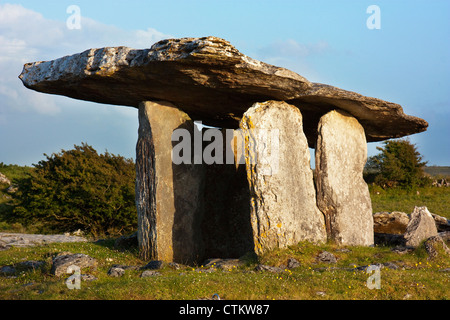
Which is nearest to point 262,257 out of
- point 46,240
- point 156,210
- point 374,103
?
point 156,210

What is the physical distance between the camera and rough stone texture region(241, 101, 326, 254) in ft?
42.5

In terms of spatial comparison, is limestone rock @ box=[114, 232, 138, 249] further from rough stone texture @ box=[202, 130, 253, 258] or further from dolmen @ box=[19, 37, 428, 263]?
rough stone texture @ box=[202, 130, 253, 258]

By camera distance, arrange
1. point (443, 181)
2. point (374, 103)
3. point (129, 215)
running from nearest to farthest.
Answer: point (374, 103)
point (129, 215)
point (443, 181)

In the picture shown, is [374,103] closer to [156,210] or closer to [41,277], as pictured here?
[156,210]

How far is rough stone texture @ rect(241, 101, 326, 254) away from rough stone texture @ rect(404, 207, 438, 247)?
7.56 ft

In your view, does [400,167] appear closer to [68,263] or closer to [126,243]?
[126,243]

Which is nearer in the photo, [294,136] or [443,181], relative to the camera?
[294,136]

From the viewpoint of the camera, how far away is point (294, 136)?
14078mm

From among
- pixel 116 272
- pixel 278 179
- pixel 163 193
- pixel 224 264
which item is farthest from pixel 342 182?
pixel 116 272

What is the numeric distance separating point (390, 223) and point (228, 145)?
22.5 feet

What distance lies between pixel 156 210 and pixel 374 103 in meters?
6.65

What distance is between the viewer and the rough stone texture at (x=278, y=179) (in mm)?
12953

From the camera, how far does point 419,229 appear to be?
14.3m

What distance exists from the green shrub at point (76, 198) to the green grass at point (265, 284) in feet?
33.9
